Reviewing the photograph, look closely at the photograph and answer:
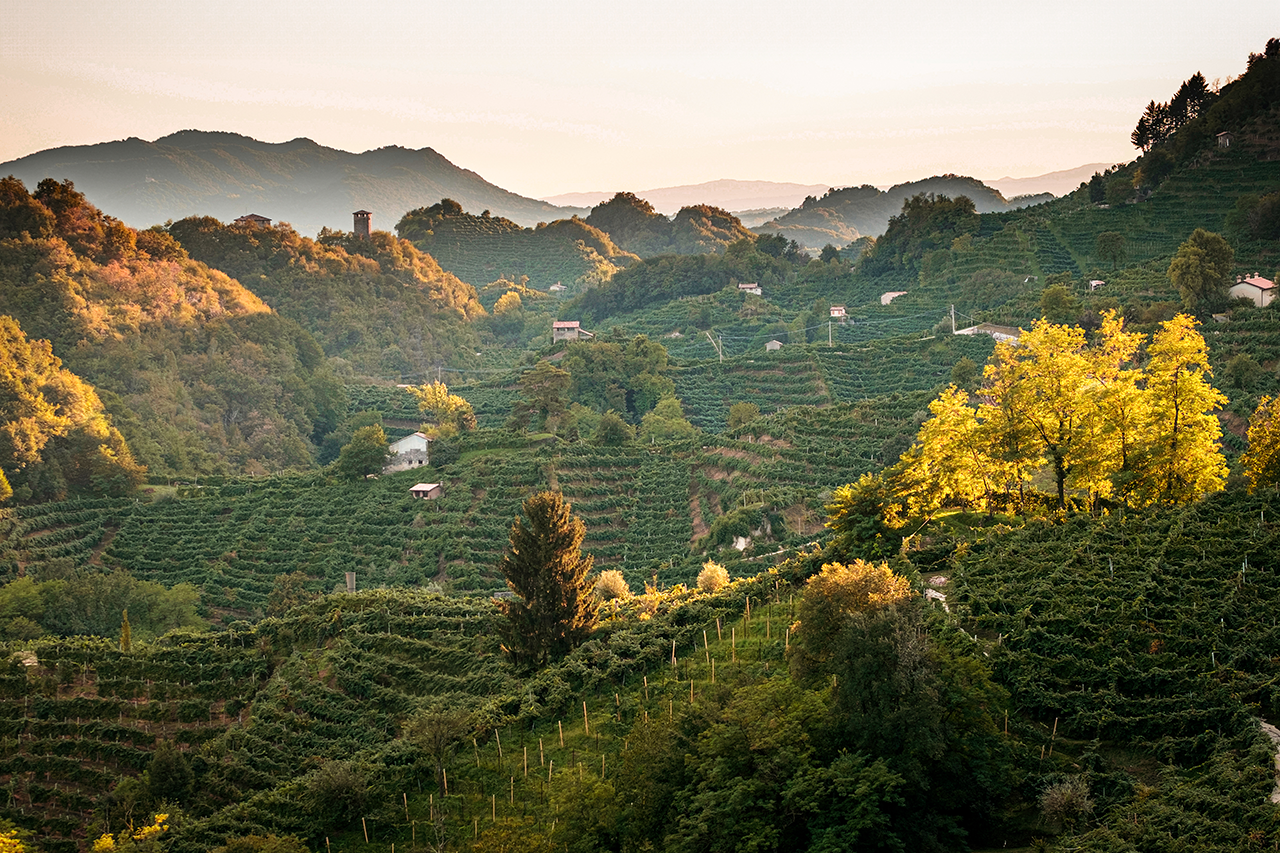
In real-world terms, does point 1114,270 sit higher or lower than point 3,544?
higher

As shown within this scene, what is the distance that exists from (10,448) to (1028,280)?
6081cm

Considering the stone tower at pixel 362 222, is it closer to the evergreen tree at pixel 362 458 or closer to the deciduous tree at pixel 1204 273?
the evergreen tree at pixel 362 458

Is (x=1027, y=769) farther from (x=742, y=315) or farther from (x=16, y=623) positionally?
(x=742, y=315)

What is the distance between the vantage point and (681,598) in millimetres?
25547

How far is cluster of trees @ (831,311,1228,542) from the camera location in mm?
22641

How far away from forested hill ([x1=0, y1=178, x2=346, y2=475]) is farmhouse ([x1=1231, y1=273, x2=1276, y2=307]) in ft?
169

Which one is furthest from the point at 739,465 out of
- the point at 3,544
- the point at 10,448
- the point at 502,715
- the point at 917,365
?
the point at 10,448

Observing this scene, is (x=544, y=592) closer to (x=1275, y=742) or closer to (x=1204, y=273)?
(x=1275, y=742)

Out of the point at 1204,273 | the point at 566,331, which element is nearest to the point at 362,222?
the point at 566,331

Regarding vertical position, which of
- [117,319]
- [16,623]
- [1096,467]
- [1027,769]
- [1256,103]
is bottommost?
[16,623]

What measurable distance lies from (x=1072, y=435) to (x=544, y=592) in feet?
40.1

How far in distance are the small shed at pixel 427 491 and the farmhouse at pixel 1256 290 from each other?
37838mm

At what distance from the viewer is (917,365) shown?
60.5 meters

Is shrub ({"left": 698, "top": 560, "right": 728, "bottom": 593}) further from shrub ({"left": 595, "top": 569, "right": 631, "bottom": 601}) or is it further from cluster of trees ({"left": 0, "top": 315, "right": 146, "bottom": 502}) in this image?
cluster of trees ({"left": 0, "top": 315, "right": 146, "bottom": 502})
